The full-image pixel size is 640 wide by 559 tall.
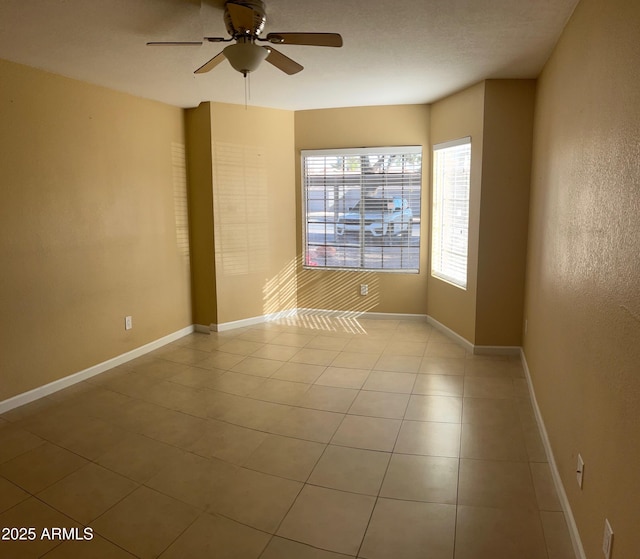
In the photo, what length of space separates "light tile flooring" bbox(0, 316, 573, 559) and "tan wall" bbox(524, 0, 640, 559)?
1.37ft

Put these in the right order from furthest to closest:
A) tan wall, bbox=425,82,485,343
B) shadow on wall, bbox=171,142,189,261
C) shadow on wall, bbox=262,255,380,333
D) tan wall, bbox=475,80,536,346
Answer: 1. shadow on wall, bbox=262,255,380,333
2. shadow on wall, bbox=171,142,189,261
3. tan wall, bbox=425,82,485,343
4. tan wall, bbox=475,80,536,346

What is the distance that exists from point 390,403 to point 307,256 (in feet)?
9.48

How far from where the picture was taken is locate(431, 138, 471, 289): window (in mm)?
4719

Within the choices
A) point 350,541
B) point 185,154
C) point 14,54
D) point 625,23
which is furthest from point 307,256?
point 625,23

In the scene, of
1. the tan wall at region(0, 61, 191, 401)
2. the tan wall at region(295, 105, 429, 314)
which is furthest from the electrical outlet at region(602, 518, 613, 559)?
the tan wall at region(295, 105, 429, 314)

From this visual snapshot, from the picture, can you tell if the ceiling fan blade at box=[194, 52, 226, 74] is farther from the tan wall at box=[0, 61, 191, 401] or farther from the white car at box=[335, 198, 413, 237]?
the white car at box=[335, 198, 413, 237]

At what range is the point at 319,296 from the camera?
6.07 meters

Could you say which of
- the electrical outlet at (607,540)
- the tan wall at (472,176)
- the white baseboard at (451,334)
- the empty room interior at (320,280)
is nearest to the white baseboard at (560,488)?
A: the empty room interior at (320,280)

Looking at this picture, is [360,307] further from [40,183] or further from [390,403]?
[40,183]

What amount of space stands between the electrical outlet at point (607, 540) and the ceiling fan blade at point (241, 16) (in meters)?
2.71

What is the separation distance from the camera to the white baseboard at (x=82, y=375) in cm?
348

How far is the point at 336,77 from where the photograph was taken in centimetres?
403

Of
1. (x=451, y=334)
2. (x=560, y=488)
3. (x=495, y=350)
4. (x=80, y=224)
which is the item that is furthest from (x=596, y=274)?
(x=80, y=224)

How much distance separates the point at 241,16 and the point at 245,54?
191mm
